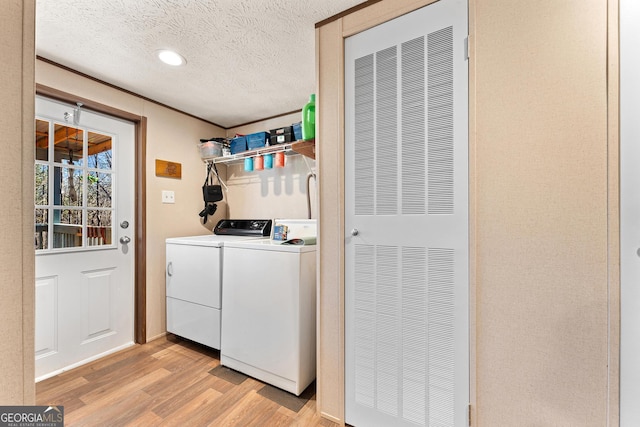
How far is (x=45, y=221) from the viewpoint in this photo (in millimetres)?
1856

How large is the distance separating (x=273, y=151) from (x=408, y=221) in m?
1.53

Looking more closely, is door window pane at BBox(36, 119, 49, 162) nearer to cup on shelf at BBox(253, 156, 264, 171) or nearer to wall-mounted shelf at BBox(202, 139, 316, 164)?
wall-mounted shelf at BBox(202, 139, 316, 164)

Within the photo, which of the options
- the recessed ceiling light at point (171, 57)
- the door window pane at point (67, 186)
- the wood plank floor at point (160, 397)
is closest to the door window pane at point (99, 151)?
the door window pane at point (67, 186)

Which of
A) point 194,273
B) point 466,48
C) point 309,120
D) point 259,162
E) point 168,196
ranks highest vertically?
point 466,48

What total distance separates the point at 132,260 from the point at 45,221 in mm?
657

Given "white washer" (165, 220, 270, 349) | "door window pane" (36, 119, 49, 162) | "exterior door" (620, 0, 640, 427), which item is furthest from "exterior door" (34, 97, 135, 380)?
"exterior door" (620, 0, 640, 427)

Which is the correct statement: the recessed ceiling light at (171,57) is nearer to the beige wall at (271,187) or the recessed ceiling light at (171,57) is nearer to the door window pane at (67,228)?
the beige wall at (271,187)

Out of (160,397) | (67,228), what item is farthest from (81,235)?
(160,397)

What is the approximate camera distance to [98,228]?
2.15 metres

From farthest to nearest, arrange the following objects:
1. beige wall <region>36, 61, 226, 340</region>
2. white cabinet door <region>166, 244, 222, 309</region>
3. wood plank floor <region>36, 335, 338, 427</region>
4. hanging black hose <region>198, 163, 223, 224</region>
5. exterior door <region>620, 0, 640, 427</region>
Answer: hanging black hose <region>198, 163, 223, 224</region> < beige wall <region>36, 61, 226, 340</region> < white cabinet door <region>166, 244, 222, 309</region> < wood plank floor <region>36, 335, 338, 427</region> < exterior door <region>620, 0, 640, 427</region>

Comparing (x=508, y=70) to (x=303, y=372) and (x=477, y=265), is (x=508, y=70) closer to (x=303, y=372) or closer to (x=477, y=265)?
(x=477, y=265)

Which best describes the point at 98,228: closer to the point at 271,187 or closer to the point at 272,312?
the point at 271,187

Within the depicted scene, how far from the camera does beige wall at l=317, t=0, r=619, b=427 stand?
932mm

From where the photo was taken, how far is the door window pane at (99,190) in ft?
6.91
